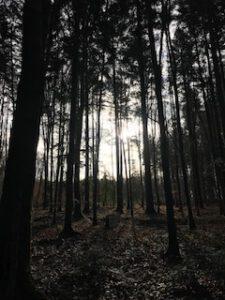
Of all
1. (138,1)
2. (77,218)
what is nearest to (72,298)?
(138,1)

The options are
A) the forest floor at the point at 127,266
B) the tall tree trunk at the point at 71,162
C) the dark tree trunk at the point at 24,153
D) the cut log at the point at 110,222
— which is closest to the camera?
the dark tree trunk at the point at 24,153

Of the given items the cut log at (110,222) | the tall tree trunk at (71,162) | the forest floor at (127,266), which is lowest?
the forest floor at (127,266)

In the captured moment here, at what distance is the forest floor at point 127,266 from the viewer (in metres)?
6.77

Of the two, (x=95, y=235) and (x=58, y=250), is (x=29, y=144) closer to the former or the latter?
(x=58, y=250)

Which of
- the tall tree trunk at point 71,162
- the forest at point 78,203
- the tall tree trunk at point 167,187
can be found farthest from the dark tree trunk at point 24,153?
the tall tree trunk at point 71,162

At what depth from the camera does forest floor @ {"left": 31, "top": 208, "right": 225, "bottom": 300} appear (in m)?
6.77

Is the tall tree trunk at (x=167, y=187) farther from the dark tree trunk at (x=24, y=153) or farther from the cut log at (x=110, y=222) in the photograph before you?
the cut log at (x=110, y=222)

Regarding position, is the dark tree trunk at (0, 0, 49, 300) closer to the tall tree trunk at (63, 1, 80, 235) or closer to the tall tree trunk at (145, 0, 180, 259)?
the tall tree trunk at (145, 0, 180, 259)

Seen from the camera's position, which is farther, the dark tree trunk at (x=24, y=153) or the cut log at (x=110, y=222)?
the cut log at (x=110, y=222)

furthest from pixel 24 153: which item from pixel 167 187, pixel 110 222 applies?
pixel 110 222

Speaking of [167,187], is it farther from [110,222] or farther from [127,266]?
[110,222]

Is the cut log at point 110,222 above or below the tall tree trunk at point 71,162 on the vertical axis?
below

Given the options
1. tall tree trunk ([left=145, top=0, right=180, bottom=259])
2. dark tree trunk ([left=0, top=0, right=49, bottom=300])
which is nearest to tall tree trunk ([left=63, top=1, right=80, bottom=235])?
tall tree trunk ([left=145, top=0, right=180, bottom=259])

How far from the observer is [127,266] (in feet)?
29.2
